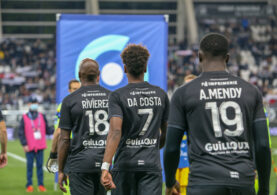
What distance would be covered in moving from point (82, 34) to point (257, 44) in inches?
1426

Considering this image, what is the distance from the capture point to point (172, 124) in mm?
4293

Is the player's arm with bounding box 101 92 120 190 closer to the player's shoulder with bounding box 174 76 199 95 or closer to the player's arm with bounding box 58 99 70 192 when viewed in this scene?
the player's arm with bounding box 58 99 70 192

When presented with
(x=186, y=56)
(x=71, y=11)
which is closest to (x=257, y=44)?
(x=186, y=56)

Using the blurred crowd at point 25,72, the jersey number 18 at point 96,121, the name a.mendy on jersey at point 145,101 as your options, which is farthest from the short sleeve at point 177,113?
the blurred crowd at point 25,72

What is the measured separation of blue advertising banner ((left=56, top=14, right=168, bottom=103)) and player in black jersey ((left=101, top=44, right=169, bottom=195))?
5.75 metres

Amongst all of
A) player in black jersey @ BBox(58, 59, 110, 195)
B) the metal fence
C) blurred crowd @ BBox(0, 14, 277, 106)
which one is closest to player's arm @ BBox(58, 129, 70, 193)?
player in black jersey @ BBox(58, 59, 110, 195)

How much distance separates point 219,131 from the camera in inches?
167

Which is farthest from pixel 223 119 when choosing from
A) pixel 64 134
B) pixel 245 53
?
pixel 245 53

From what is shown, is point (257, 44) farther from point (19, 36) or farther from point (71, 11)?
point (19, 36)

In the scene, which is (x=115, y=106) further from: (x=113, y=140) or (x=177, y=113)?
(x=177, y=113)

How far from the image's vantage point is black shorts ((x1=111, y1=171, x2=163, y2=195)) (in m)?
5.65

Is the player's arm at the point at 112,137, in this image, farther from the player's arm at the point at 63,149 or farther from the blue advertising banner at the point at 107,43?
the blue advertising banner at the point at 107,43

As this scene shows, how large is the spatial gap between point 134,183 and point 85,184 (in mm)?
815

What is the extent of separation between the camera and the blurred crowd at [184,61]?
121 ft
